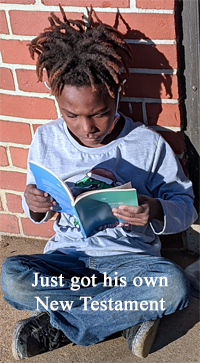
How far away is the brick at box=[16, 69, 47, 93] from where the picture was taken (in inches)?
111

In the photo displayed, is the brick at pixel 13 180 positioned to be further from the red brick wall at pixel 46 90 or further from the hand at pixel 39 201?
the hand at pixel 39 201

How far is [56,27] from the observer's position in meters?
2.50

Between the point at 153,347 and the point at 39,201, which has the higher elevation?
the point at 39,201

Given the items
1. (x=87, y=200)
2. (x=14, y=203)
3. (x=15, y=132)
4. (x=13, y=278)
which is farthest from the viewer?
(x=14, y=203)

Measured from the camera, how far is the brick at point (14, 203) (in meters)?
3.23

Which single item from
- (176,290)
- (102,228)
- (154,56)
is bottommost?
(176,290)

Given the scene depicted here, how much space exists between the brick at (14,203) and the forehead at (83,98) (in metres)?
0.95

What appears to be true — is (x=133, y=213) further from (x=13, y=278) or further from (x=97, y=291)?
(x=13, y=278)

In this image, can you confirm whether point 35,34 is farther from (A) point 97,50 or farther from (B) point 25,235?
(B) point 25,235

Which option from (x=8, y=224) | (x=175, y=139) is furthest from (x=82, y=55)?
(x=8, y=224)

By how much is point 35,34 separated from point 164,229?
43.4 inches

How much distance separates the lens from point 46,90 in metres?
2.83

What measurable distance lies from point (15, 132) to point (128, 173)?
72 cm

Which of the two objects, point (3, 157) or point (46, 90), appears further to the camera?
point (3, 157)
